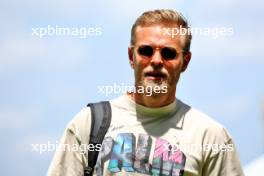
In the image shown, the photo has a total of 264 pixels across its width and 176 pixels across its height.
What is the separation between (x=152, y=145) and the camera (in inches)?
185

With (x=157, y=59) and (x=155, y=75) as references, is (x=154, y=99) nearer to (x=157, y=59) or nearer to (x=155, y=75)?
(x=155, y=75)

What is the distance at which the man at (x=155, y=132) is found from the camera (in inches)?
184

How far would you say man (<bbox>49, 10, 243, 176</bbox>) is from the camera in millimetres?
4664

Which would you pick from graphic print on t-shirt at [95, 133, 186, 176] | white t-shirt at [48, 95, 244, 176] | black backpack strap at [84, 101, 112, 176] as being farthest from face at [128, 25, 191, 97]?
graphic print on t-shirt at [95, 133, 186, 176]

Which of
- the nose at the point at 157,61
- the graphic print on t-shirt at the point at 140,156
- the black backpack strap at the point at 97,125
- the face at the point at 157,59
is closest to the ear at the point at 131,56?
the face at the point at 157,59

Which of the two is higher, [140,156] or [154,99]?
[154,99]

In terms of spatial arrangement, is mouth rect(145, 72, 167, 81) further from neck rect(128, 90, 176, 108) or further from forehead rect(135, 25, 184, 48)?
forehead rect(135, 25, 184, 48)

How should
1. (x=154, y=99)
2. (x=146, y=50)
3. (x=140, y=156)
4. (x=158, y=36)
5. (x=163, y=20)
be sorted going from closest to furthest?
(x=140, y=156), (x=154, y=99), (x=146, y=50), (x=158, y=36), (x=163, y=20)

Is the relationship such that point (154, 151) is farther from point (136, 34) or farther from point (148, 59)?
point (136, 34)

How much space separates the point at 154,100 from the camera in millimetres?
4785

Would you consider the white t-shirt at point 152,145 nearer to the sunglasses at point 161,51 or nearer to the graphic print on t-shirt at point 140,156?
the graphic print on t-shirt at point 140,156

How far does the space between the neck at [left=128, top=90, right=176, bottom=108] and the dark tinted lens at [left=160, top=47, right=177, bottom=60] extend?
1.13ft

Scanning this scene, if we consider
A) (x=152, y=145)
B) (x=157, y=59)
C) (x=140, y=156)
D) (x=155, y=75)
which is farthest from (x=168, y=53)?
(x=140, y=156)

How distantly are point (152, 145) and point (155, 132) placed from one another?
0.13 m
